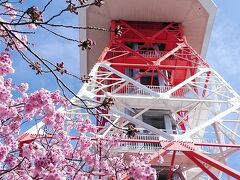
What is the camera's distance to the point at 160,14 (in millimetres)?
19609

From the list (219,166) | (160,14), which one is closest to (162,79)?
(160,14)

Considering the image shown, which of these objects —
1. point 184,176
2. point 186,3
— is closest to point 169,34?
point 186,3

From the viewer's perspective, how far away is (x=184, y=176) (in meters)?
12.6

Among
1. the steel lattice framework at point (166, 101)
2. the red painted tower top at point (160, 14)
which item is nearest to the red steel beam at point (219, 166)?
the steel lattice framework at point (166, 101)

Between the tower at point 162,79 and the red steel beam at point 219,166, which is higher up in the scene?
the tower at point 162,79

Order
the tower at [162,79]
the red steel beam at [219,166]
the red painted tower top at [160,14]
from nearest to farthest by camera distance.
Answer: the red steel beam at [219,166], the tower at [162,79], the red painted tower top at [160,14]

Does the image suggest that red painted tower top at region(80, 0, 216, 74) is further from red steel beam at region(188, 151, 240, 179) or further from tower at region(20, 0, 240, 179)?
red steel beam at region(188, 151, 240, 179)

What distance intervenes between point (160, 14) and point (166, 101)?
6818 mm

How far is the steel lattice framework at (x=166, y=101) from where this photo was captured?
1090 cm

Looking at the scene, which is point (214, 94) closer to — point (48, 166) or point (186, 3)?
point (186, 3)

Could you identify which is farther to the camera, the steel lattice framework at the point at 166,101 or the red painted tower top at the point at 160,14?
the red painted tower top at the point at 160,14

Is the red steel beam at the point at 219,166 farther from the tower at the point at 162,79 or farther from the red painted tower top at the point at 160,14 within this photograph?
the red painted tower top at the point at 160,14

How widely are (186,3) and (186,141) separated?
9.47 m

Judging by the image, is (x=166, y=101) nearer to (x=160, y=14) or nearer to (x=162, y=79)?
(x=162, y=79)
